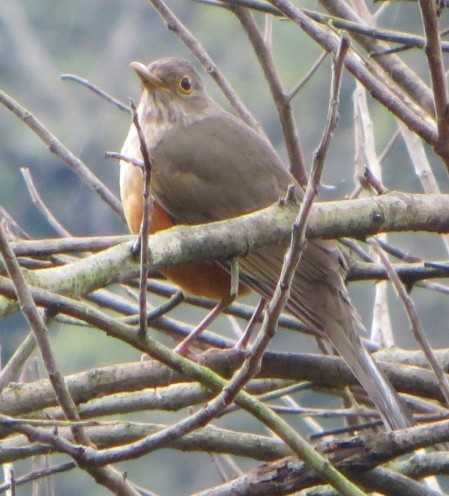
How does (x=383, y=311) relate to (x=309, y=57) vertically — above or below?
below

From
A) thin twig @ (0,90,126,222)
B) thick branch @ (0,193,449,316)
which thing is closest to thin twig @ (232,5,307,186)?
thin twig @ (0,90,126,222)

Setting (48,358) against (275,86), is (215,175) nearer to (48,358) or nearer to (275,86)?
(275,86)

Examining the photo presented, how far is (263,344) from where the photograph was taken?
97.9 inches

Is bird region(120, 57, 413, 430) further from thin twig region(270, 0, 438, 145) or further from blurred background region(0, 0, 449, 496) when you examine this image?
blurred background region(0, 0, 449, 496)

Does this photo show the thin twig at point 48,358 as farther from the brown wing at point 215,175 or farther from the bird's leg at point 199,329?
the brown wing at point 215,175

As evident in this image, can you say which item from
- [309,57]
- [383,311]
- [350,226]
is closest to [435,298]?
[309,57]

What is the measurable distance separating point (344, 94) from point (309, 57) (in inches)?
104

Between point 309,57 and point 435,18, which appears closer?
point 435,18

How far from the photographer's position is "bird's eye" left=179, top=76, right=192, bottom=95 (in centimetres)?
582

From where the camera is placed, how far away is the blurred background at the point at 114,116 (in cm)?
1449

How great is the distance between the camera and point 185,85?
230 inches

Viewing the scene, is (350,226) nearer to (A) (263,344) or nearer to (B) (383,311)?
(A) (263,344)

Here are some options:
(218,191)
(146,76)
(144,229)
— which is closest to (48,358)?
(144,229)

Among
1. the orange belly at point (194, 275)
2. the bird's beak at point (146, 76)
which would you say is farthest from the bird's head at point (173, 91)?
the orange belly at point (194, 275)
